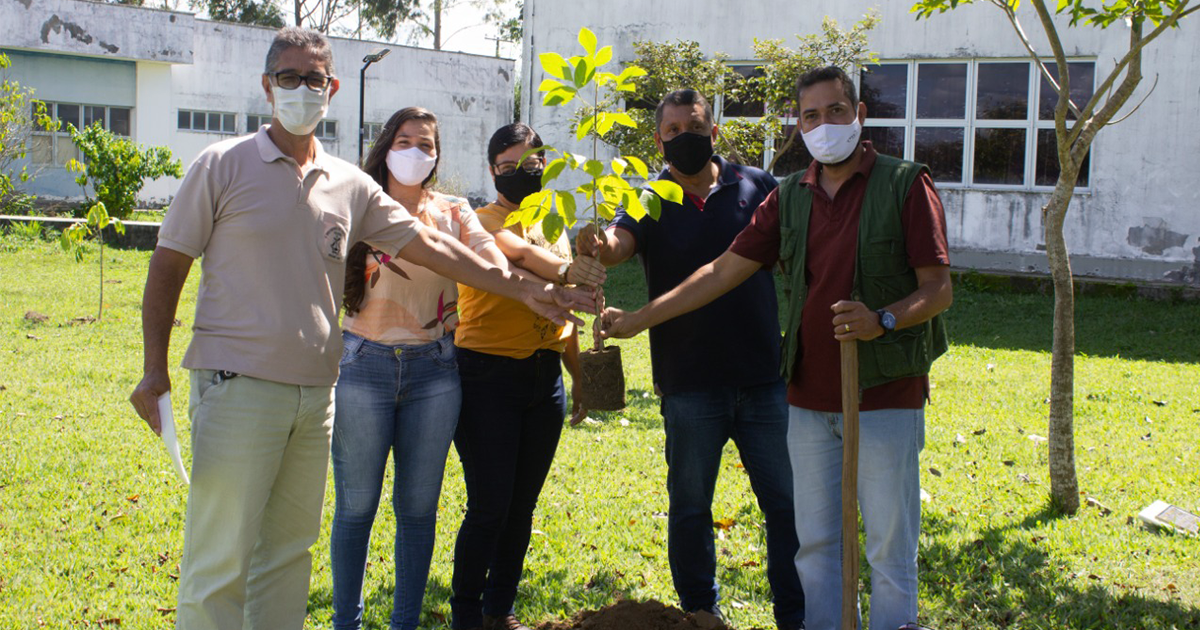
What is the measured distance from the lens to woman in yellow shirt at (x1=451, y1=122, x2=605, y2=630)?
13.2 ft

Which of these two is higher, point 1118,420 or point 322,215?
point 322,215

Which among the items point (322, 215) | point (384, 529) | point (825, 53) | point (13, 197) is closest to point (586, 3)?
point (825, 53)

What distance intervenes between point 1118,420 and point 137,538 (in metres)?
7.28

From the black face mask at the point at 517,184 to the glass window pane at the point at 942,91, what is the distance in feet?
49.3

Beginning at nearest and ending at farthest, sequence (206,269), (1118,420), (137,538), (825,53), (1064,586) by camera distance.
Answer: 1. (206,269)
2. (1064,586)
3. (137,538)
4. (1118,420)
5. (825,53)

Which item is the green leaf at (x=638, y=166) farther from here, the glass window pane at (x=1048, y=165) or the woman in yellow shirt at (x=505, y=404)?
the glass window pane at (x=1048, y=165)

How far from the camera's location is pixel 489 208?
438cm

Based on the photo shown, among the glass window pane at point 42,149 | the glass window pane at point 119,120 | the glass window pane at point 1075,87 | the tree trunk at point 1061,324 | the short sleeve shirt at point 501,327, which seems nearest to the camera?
the short sleeve shirt at point 501,327

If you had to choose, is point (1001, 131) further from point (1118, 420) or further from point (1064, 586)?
point (1064, 586)

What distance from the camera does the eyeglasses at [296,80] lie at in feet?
10.9

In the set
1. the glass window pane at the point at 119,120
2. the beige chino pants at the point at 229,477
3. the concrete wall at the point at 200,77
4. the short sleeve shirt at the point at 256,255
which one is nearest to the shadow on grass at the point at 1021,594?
the beige chino pants at the point at 229,477

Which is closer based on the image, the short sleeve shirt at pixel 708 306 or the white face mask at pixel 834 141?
the white face mask at pixel 834 141

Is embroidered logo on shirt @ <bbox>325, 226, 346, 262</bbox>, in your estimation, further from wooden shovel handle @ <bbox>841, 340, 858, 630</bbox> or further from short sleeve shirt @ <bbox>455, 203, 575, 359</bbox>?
wooden shovel handle @ <bbox>841, 340, 858, 630</bbox>

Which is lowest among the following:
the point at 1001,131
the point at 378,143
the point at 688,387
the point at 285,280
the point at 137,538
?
the point at 137,538
